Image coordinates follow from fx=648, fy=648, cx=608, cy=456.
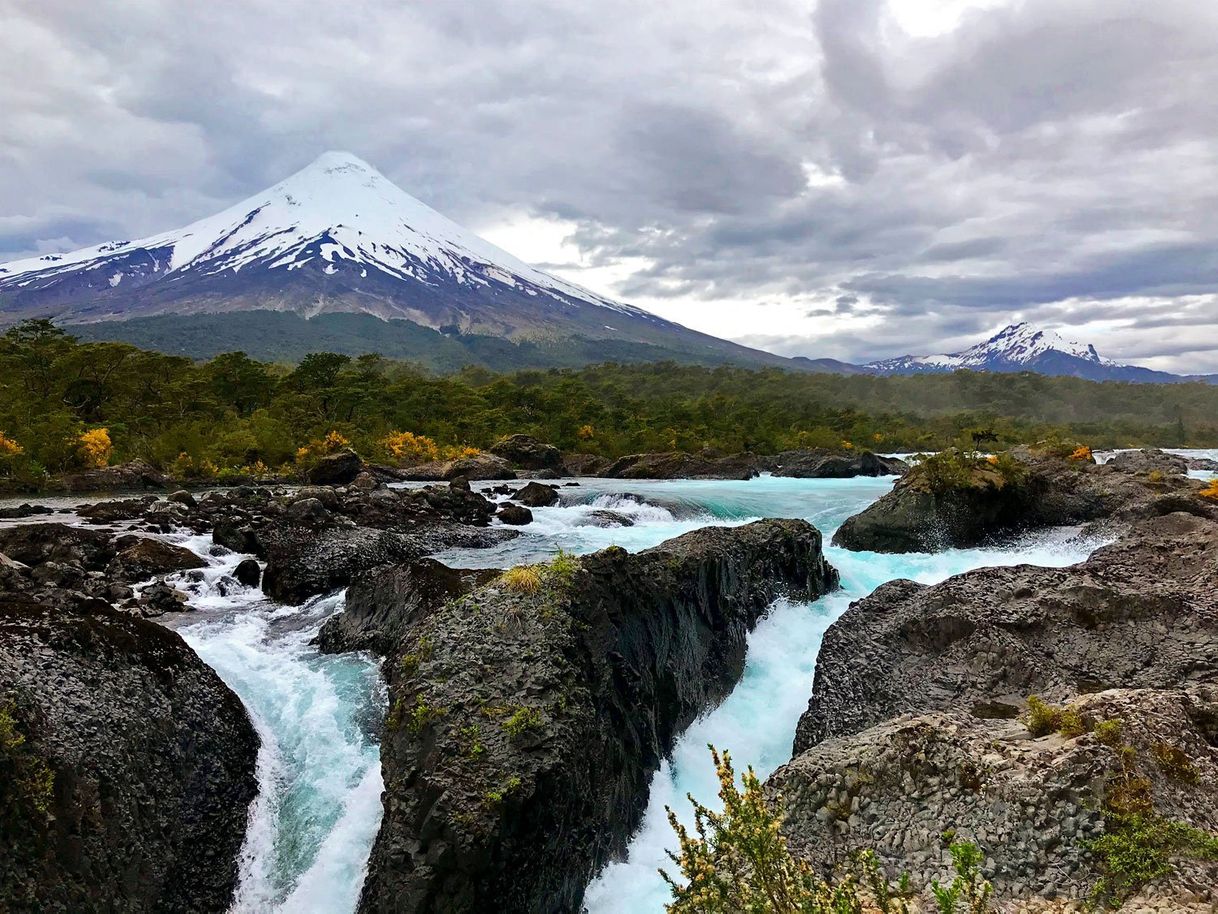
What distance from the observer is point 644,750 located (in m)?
7.42

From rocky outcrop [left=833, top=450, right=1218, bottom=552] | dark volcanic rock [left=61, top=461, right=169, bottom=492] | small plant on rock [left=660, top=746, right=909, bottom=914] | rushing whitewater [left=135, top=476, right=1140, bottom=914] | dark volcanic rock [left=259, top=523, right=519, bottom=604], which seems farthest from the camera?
dark volcanic rock [left=61, top=461, right=169, bottom=492]

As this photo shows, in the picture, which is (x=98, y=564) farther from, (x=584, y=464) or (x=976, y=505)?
(x=584, y=464)

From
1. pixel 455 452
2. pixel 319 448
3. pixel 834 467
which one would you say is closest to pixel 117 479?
pixel 319 448

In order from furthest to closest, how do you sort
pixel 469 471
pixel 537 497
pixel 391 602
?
pixel 469 471
pixel 537 497
pixel 391 602

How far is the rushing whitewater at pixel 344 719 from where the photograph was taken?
19.4ft

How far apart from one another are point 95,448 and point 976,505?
37.6 metres

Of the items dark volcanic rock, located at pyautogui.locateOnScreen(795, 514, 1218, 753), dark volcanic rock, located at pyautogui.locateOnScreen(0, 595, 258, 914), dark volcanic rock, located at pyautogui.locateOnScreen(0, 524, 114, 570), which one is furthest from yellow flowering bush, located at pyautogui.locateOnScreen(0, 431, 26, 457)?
dark volcanic rock, located at pyautogui.locateOnScreen(795, 514, 1218, 753)

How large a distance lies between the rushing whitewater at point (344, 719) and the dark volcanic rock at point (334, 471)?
1569 cm

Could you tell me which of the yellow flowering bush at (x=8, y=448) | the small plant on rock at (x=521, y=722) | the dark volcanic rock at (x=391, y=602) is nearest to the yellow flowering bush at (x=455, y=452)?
the yellow flowering bush at (x=8, y=448)

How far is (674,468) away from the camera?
43.8m

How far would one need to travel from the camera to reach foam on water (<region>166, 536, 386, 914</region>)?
5.71 metres

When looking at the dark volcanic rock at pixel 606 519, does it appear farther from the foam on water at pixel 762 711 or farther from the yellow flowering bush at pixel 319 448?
the yellow flowering bush at pixel 319 448

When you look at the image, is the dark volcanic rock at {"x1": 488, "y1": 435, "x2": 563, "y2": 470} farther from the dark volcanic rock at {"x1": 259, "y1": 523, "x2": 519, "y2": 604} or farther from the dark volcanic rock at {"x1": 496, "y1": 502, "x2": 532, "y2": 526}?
the dark volcanic rock at {"x1": 259, "y1": 523, "x2": 519, "y2": 604}

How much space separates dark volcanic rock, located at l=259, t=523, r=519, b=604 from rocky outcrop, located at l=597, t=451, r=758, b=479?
87.5 feet
